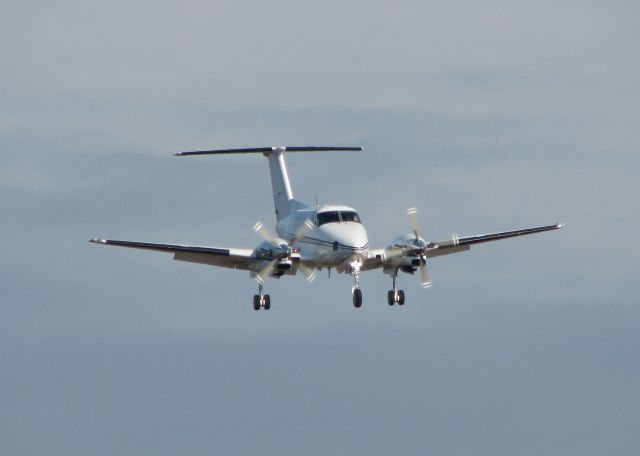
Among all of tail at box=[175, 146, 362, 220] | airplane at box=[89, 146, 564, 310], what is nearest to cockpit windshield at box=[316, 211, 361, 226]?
airplane at box=[89, 146, 564, 310]

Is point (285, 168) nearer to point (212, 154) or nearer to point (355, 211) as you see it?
point (212, 154)

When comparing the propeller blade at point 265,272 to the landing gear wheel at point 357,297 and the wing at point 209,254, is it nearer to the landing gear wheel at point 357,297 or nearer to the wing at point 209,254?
the wing at point 209,254

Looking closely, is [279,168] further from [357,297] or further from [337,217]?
[357,297]

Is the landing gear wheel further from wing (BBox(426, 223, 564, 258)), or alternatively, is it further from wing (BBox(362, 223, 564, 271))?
wing (BBox(426, 223, 564, 258))

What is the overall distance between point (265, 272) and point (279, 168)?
35.4ft

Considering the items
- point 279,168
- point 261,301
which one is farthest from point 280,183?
point 261,301

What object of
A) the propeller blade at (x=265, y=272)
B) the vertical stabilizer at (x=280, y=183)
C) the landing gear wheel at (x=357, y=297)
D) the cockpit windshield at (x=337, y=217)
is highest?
the vertical stabilizer at (x=280, y=183)

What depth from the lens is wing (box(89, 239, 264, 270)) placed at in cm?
5691

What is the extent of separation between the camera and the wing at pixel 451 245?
190 feet

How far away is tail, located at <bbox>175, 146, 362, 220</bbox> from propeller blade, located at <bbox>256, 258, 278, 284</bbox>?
25.0 ft

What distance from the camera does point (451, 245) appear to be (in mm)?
60125

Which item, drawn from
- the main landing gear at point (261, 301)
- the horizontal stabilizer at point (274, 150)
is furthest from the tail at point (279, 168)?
the main landing gear at point (261, 301)

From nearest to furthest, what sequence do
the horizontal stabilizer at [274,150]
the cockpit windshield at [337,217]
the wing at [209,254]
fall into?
the wing at [209,254] → the cockpit windshield at [337,217] → the horizontal stabilizer at [274,150]

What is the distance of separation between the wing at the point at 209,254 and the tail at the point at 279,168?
22.2 ft
